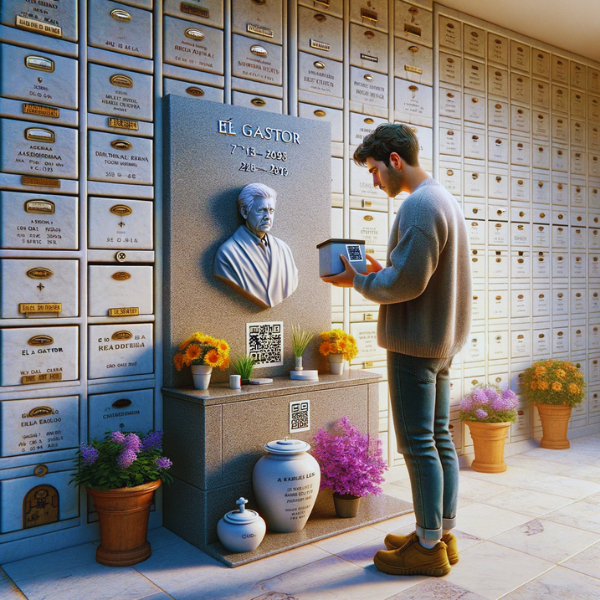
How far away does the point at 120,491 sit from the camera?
2461 mm

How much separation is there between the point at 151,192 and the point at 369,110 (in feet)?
5.19

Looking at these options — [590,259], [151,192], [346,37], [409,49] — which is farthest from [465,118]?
[151,192]

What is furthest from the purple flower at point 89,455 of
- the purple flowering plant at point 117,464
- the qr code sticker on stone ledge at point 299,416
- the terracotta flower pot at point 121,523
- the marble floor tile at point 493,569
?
the marble floor tile at point 493,569

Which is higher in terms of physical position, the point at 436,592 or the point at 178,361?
the point at 178,361

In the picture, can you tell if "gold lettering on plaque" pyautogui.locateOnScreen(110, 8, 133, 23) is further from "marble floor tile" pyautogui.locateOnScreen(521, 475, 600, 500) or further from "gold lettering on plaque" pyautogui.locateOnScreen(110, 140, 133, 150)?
"marble floor tile" pyautogui.locateOnScreen(521, 475, 600, 500)

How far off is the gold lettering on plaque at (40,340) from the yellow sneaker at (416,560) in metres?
1.68

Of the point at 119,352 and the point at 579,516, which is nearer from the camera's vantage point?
the point at 119,352

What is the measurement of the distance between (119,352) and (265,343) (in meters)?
0.76

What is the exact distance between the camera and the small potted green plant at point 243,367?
9.72 ft

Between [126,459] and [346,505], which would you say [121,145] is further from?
[346,505]

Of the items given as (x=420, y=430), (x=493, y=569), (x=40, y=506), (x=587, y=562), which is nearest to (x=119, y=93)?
(x=40, y=506)

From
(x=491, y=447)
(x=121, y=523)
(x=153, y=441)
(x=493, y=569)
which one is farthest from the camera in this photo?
(x=491, y=447)

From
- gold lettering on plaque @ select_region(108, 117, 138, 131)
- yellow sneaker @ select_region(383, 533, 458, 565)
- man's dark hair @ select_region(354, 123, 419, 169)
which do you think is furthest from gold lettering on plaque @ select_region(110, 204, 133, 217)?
yellow sneaker @ select_region(383, 533, 458, 565)

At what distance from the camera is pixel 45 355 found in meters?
2.62
